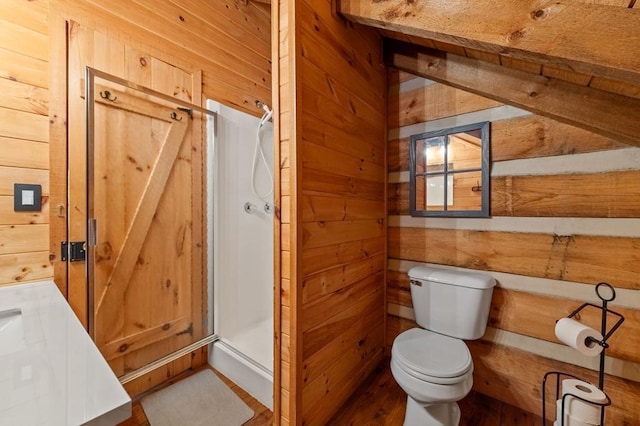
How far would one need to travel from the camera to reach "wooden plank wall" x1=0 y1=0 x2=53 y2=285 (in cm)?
121

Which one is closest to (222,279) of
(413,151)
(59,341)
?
(59,341)

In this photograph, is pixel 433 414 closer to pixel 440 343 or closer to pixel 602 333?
pixel 440 343

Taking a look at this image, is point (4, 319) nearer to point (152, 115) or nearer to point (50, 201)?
point (50, 201)

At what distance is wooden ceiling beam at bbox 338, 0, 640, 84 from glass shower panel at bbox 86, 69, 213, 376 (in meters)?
1.58

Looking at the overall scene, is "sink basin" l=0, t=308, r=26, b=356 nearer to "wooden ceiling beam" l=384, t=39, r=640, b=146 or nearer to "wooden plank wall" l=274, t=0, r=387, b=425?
"wooden plank wall" l=274, t=0, r=387, b=425

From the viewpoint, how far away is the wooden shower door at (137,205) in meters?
1.41

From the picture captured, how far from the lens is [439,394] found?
1.16m

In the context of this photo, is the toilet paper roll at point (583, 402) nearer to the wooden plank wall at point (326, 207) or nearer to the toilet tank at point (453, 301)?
the toilet tank at point (453, 301)

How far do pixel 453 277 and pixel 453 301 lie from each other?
0.14 m

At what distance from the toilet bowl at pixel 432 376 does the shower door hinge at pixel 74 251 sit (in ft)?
5.78

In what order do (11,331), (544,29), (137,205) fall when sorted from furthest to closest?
(137,205)
(544,29)
(11,331)

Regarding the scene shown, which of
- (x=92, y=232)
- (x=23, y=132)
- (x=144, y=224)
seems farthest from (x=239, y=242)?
(x=23, y=132)

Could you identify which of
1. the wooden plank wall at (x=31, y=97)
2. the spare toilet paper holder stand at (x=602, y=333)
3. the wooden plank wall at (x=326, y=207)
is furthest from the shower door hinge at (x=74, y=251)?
the spare toilet paper holder stand at (x=602, y=333)

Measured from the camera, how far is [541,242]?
147 centimetres
